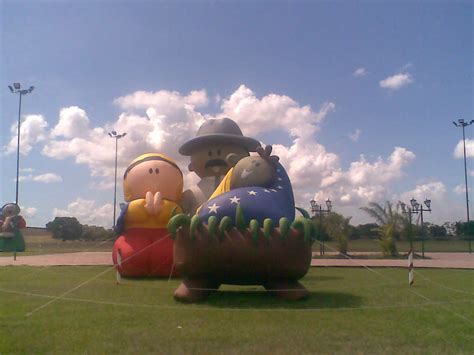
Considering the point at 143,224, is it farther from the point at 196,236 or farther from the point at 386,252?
the point at 386,252

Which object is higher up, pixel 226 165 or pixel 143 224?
pixel 226 165

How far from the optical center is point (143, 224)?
588 inches

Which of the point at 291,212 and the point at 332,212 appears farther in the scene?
the point at 332,212

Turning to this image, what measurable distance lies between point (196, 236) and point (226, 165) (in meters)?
5.76

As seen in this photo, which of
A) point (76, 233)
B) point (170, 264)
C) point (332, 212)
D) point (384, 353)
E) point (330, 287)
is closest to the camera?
point (384, 353)

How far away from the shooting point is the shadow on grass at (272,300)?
9711mm

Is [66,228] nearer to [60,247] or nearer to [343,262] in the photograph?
[60,247]

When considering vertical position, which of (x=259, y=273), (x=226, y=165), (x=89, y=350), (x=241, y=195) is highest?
(x=226, y=165)

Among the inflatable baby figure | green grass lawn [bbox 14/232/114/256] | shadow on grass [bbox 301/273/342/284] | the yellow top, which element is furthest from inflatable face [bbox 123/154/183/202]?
green grass lawn [bbox 14/232/114/256]

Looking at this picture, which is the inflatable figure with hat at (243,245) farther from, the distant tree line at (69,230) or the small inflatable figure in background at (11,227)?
the distant tree line at (69,230)

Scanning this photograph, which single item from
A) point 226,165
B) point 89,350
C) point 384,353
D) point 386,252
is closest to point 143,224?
point 226,165

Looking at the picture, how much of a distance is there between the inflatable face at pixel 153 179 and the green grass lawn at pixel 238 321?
337 cm

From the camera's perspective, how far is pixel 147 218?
14867 millimetres

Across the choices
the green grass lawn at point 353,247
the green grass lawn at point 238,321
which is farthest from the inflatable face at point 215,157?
the green grass lawn at point 353,247
